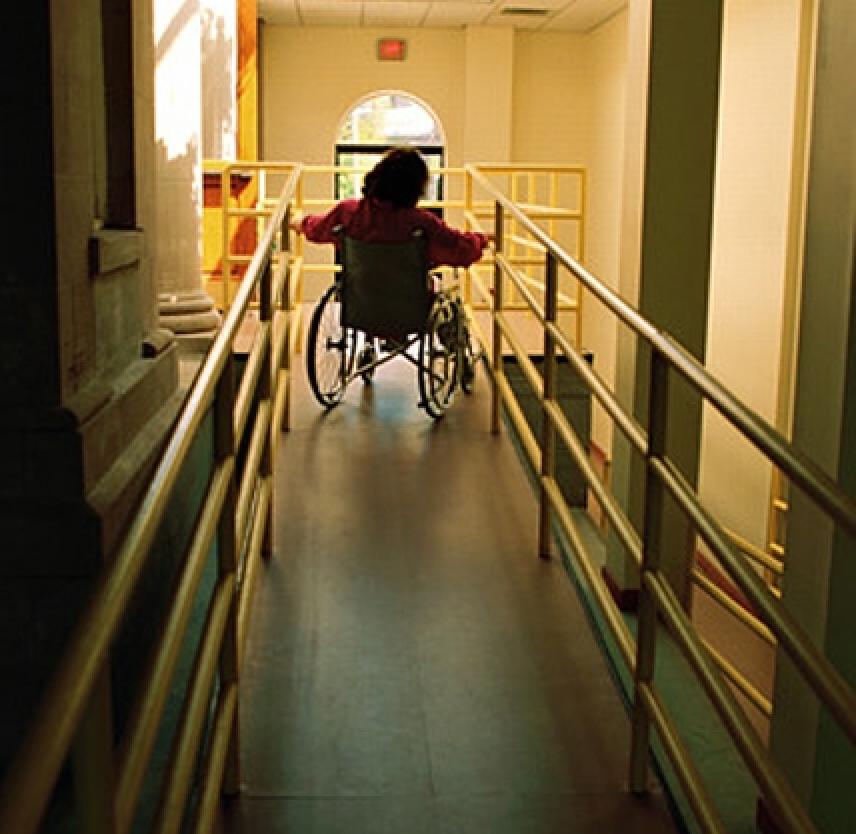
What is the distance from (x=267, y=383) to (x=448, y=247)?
1415 millimetres

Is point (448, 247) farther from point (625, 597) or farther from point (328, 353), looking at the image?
point (625, 597)

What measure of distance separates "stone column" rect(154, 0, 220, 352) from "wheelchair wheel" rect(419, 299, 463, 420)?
0.99 metres

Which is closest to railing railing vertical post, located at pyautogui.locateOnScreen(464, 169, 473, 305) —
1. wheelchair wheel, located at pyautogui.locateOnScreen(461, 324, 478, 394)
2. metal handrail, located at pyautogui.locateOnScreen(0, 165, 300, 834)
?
wheelchair wheel, located at pyautogui.locateOnScreen(461, 324, 478, 394)

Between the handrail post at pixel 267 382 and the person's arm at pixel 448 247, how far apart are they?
112 centimetres

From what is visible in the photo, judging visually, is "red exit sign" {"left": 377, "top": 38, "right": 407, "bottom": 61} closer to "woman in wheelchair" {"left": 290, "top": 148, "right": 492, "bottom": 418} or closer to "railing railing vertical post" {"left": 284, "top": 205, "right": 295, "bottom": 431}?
"woman in wheelchair" {"left": 290, "top": 148, "right": 492, "bottom": 418}

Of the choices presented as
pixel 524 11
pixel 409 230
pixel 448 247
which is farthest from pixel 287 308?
pixel 524 11

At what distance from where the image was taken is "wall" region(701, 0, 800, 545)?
8.60 m

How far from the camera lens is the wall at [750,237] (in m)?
8.60

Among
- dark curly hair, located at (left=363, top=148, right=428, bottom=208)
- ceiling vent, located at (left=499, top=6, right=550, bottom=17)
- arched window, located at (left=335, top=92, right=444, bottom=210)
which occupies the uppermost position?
ceiling vent, located at (left=499, top=6, right=550, bottom=17)

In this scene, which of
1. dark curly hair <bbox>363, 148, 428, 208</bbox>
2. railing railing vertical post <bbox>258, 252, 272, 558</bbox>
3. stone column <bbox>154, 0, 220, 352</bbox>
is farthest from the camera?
stone column <bbox>154, 0, 220, 352</bbox>

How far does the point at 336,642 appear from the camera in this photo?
3.46 metres

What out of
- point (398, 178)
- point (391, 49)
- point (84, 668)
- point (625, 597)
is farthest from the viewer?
point (391, 49)

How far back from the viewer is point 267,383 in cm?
389

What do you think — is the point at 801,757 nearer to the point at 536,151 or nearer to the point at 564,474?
the point at 564,474
